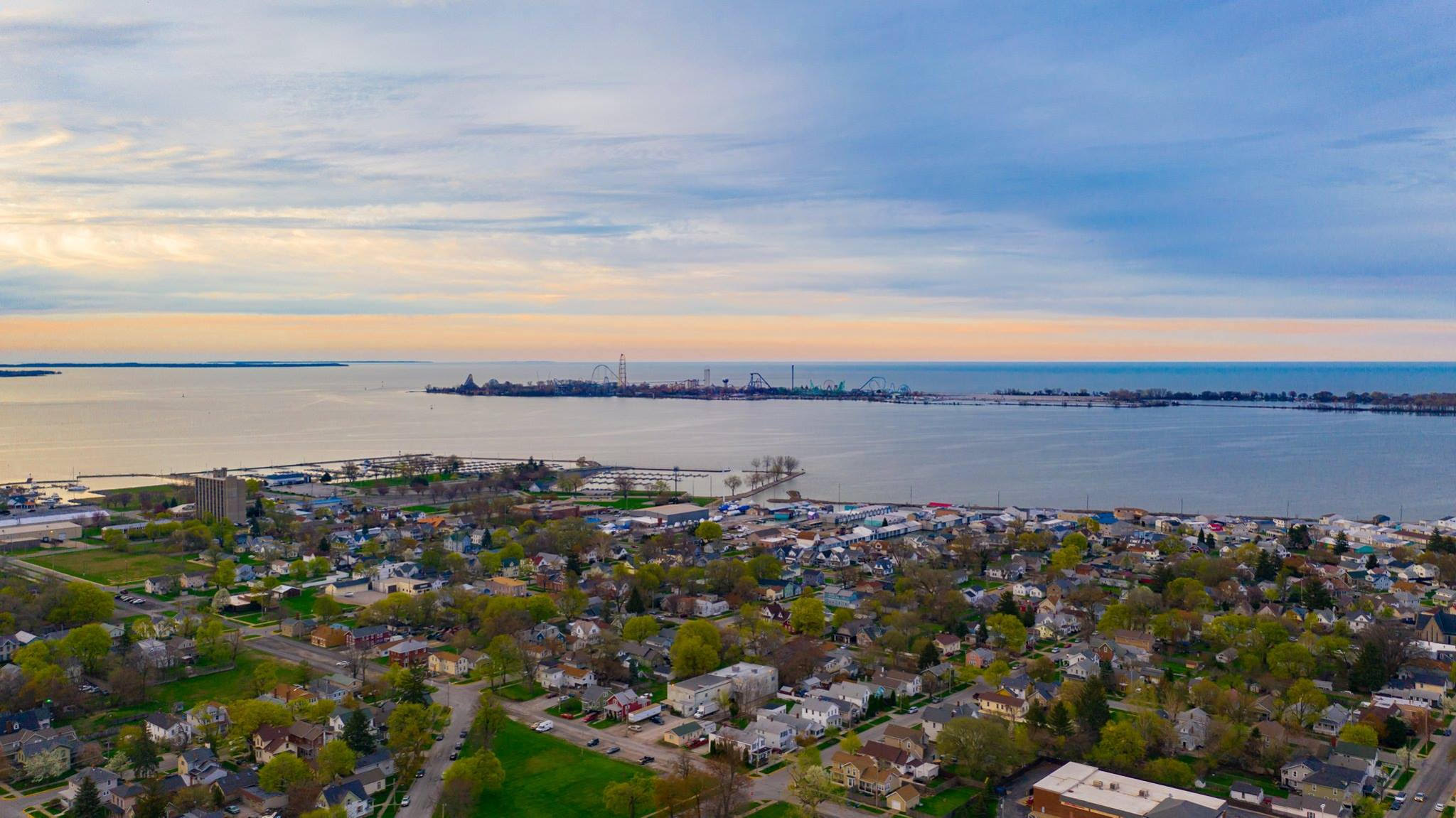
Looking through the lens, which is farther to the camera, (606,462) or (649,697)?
(606,462)

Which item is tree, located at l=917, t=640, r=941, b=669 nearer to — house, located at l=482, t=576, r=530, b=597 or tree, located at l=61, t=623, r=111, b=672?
house, located at l=482, t=576, r=530, b=597

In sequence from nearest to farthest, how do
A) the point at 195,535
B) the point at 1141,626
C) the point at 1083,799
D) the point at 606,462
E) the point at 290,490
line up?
the point at 1083,799 → the point at 1141,626 → the point at 195,535 → the point at 290,490 → the point at 606,462

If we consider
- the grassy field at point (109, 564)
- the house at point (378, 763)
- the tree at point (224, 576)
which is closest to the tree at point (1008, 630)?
the house at point (378, 763)

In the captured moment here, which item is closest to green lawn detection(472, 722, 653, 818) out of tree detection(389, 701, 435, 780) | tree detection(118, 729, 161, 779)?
tree detection(389, 701, 435, 780)

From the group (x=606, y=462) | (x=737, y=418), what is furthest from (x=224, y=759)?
(x=737, y=418)

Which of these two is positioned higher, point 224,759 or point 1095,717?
point 1095,717

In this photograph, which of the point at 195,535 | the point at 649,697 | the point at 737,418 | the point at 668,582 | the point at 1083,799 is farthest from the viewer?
the point at 737,418

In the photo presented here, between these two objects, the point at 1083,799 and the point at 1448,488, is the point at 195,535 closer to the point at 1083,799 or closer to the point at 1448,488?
the point at 1083,799
